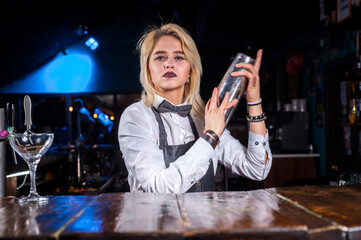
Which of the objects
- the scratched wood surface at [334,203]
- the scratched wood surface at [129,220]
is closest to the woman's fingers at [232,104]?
the scratched wood surface at [334,203]

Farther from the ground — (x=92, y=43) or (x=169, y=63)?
(x=92, y=43)

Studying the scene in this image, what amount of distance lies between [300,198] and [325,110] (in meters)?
3.74

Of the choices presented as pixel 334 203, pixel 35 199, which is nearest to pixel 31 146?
pixel 35 199

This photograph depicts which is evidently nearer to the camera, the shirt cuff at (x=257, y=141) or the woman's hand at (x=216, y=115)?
the woman's hand at (x=216, y=115)

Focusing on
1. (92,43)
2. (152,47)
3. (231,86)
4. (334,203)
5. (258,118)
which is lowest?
(334,203)

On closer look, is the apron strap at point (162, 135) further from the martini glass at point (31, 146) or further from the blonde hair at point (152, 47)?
the martini glass at point (31, 146)

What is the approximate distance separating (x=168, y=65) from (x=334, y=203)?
0.99 meters

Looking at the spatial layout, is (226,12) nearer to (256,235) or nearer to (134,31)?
(256,235)

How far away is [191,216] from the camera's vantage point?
30.5 inches

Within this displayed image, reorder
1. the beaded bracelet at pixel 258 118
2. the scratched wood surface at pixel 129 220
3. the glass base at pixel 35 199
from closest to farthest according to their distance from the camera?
the scratched wood surface at pixel 129 220, the glass base at pixel 35 199, the beaded bracelet at pixel 258 118

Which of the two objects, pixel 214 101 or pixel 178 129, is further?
pixel 178 129

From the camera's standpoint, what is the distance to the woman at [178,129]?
1.27 meters

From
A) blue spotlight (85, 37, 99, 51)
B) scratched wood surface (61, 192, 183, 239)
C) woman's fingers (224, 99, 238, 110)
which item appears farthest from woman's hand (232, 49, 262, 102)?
blue spotlight (85, 37, 99, 51)

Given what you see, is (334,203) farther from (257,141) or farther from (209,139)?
(257,141)
